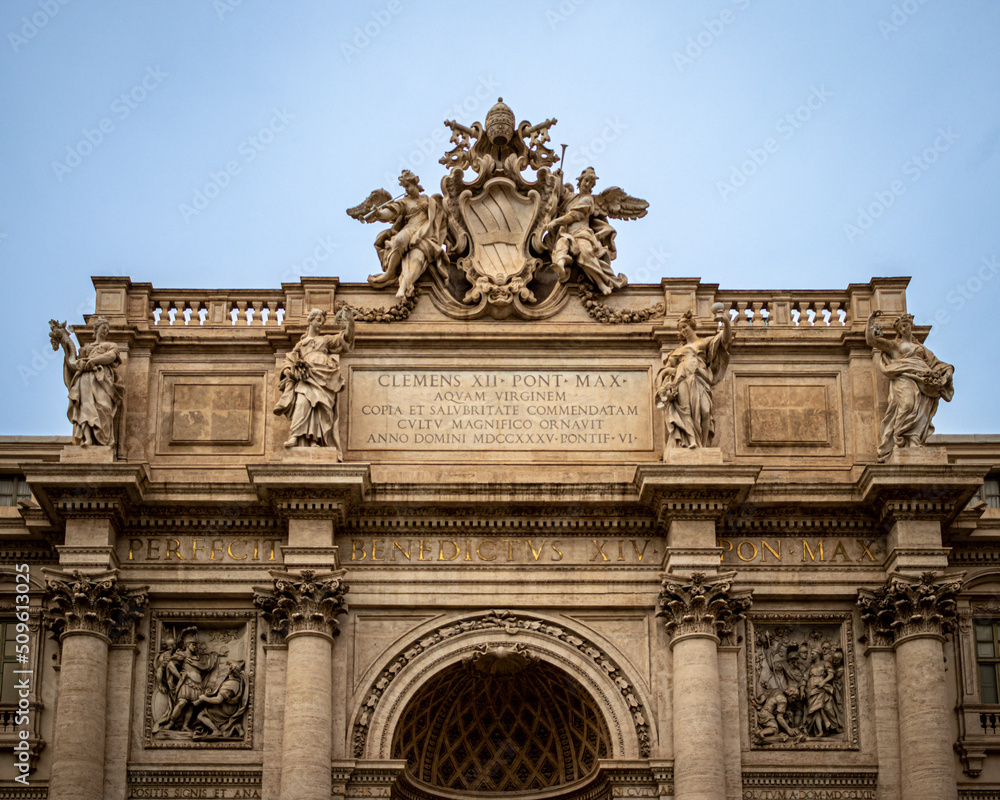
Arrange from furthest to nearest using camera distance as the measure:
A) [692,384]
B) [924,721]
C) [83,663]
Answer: [692,384] < [83,663] < [924,721]

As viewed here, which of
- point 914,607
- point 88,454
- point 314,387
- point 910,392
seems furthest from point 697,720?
point 88,454

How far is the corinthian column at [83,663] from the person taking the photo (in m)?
34.3

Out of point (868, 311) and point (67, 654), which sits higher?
point (868, 311)

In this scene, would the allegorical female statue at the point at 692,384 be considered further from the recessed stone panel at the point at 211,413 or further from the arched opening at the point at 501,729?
the recessed stone panel at the point at 211,413

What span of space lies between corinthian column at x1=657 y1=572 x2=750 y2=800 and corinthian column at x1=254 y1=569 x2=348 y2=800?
520cm

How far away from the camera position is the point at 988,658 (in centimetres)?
3666

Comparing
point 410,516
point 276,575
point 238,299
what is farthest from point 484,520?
point 238,299

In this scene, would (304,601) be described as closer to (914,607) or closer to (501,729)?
(501,729)

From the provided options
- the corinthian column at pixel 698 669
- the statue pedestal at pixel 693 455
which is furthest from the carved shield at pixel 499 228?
the corinthian column at pixel 698 669

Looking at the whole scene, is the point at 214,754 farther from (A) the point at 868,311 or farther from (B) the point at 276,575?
(A) the point at 868,311

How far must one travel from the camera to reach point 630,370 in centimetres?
3781

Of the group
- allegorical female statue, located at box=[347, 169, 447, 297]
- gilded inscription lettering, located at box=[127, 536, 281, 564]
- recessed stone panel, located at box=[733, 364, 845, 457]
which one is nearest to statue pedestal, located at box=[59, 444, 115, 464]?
gilded inscription lettering, located at box=[127, 536, 281, 564]

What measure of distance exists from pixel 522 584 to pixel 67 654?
23.5 ft

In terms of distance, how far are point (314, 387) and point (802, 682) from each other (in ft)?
29.8
